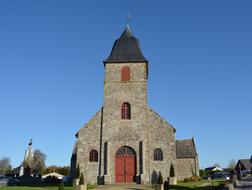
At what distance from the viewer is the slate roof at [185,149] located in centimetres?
3491

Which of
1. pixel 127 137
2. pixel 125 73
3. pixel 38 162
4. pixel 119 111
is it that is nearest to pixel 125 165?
pixel 127 137

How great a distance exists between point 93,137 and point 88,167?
3113 millimetres

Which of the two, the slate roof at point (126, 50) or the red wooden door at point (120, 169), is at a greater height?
the slate roof at point (126, 50)

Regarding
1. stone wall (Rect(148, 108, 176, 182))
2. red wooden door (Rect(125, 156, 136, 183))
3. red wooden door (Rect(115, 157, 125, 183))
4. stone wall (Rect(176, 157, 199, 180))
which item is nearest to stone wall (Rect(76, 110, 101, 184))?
red wooden door (Rect(115, 157, 125, 183))

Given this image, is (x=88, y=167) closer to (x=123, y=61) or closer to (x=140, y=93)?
(x=140, y=93)

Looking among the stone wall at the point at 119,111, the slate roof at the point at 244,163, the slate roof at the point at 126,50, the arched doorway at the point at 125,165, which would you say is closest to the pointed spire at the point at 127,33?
the slate roof at the point at 126,50

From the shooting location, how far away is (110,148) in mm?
31125

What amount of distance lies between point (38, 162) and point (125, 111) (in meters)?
57.2

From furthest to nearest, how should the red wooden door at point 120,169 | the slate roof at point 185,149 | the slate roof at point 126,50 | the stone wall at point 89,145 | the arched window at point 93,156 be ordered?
the slate roof at point 185,149 → the slate roof at point 126,50 → the arched window at point 93,156 → the stone wall at point 89,145 → the red wooden door at point 120,169

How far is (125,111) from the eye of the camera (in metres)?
33.0

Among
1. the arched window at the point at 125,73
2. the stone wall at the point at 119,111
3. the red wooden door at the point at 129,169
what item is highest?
the arched window at the point at 125,73

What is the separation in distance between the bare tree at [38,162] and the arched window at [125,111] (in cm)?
5394

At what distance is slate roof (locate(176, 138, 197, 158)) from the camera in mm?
34906

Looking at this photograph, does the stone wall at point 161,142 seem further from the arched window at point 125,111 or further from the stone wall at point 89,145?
the stone wall at point 89,145
